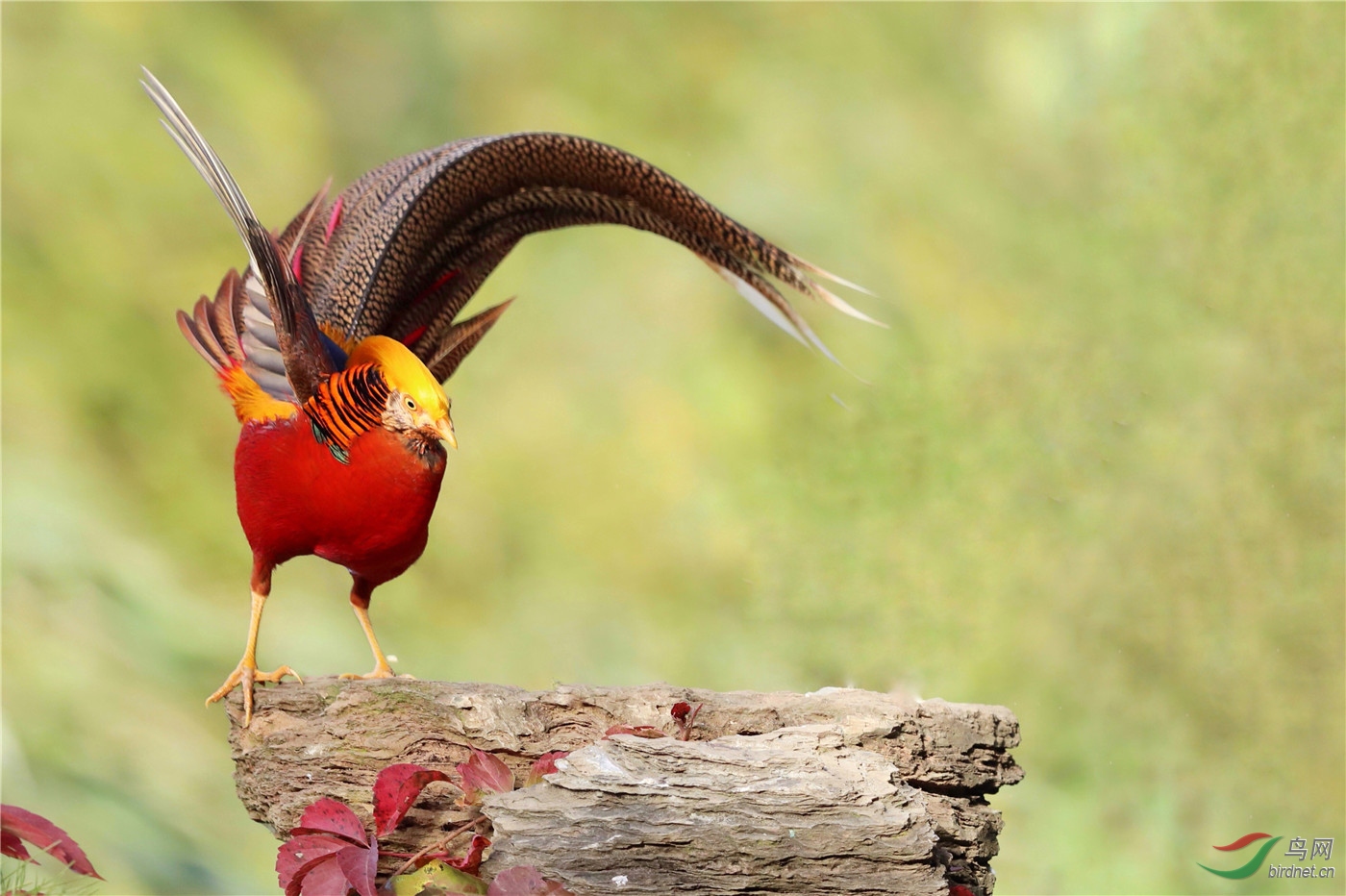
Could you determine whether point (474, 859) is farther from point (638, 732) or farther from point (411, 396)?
point (411, 396)

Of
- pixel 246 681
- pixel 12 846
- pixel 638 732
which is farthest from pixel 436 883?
pixel 12 846

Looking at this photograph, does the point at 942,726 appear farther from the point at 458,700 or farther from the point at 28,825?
the point at 28,825

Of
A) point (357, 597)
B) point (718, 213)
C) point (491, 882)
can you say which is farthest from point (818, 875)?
point (718, 213)

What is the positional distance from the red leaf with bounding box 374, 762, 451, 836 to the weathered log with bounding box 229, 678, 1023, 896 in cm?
13

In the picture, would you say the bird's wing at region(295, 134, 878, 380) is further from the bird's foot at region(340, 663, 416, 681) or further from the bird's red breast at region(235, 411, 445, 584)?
the bird's foot at region(340, 663, 416, 681)

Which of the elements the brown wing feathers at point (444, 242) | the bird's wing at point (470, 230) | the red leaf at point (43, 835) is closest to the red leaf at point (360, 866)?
the red leaf at point (43, 835)

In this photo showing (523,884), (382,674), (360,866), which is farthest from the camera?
(382,674)

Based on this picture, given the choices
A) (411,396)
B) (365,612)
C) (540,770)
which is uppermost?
(411,396)

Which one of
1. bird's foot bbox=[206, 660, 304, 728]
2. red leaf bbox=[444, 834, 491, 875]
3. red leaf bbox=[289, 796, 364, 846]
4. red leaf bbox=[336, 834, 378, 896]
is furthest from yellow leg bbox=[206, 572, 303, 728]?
red leaf bbox=[444, 834, 491, 875]

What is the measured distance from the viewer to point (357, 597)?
2463 millimetres

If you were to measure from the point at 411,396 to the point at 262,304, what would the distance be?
48 centimetres

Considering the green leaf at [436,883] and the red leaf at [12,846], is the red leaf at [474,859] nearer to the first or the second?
the green leaf at [436,883]

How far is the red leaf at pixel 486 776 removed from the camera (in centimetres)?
202

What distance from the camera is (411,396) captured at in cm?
209
